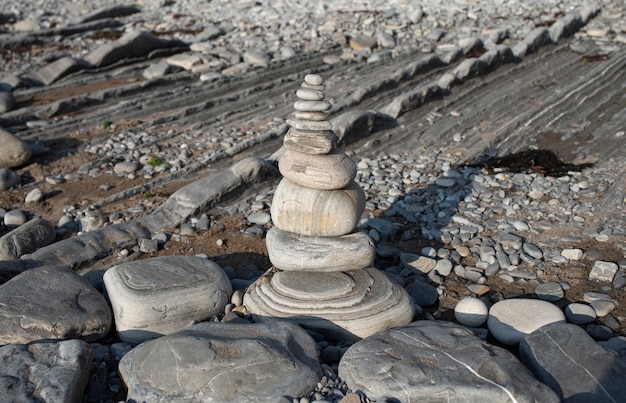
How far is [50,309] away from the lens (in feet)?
17.8

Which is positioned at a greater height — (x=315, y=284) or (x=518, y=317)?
(x=315, y=284)

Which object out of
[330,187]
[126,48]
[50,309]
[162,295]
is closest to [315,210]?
[330,187]

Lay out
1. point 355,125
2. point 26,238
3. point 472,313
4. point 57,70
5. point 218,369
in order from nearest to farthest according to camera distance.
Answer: point 218,369 < point 472,313 < point 26,238 < point 355,125 < point 57,70

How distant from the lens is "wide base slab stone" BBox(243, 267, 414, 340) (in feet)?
18.1

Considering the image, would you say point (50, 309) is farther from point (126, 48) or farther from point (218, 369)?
point (126, 48)

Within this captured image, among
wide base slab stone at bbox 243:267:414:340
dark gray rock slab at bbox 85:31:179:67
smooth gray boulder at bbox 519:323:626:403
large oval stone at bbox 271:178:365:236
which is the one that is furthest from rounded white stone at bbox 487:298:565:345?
dark gray rock slab at bbox 85:31:179:67

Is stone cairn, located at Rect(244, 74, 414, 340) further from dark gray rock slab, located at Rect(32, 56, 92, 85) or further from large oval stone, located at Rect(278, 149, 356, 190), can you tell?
dark gray rock slab, located at Rect(32, 56, 92, 85)

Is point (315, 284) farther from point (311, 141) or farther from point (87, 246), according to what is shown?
point (87, 246)

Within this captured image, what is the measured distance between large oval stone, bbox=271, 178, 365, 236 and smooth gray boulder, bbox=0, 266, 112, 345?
6.18ft

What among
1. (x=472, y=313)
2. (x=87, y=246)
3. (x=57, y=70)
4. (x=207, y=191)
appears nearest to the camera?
(x=472, y=313)

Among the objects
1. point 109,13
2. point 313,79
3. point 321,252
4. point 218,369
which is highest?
point 313,79

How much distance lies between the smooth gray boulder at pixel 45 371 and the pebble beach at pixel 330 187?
0.02 m

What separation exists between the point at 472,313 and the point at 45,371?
383cm

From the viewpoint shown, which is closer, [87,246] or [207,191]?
[87,246]
